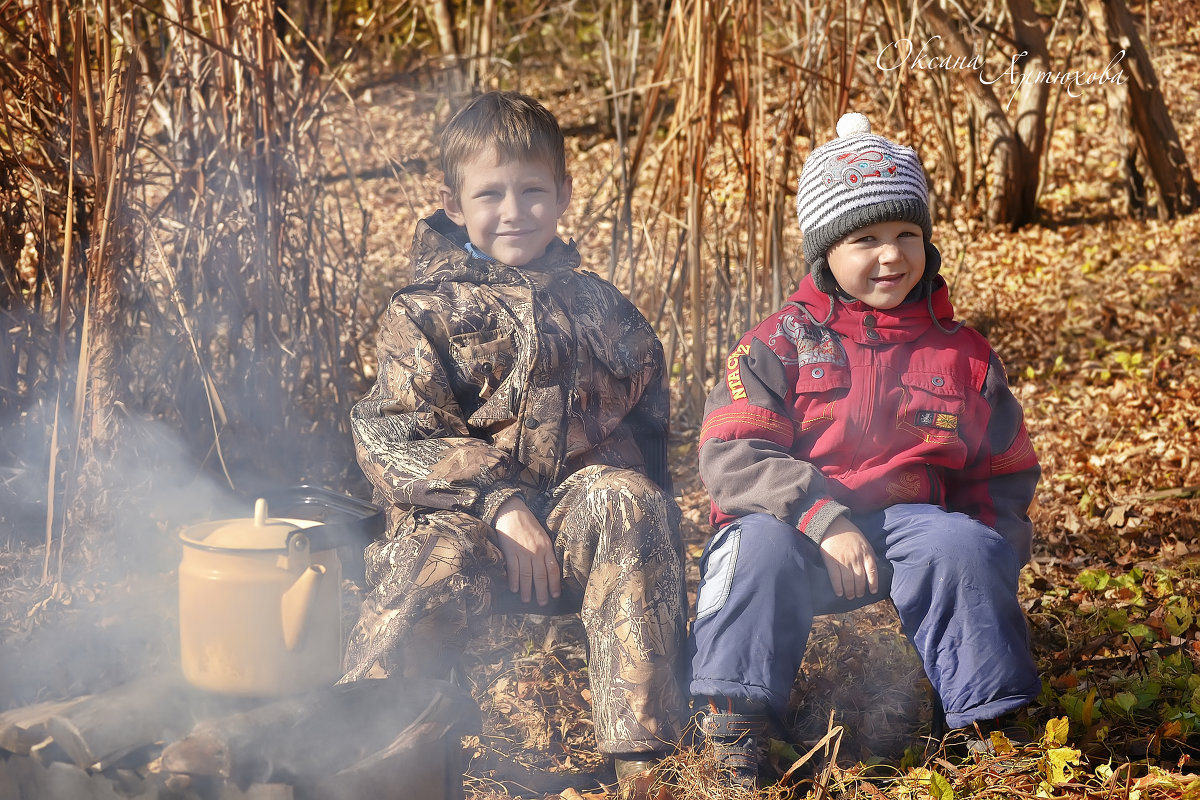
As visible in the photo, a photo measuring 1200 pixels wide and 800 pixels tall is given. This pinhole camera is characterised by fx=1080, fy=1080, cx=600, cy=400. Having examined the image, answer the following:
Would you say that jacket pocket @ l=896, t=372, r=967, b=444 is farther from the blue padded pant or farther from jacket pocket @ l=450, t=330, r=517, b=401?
jacket pocket @ l=450, t=330, r=517, b=401

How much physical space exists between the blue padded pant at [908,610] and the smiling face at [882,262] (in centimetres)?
46

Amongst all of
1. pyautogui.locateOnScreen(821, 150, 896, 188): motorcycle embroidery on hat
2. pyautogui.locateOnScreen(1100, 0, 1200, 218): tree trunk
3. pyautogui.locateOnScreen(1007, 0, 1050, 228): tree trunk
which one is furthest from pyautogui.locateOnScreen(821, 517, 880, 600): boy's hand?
pyautogui.locateOnScreen(1100, 0, 1200, 218): tree trunk

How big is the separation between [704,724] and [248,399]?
1985 millimetres

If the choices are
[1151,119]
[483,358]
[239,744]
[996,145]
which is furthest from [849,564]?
[1151,119]

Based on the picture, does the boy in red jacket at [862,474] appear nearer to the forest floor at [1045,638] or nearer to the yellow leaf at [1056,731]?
the yellow leaf at [1056,731]

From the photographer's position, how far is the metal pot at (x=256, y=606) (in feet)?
5.99

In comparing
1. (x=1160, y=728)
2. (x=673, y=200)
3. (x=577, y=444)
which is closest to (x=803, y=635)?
(x=577, y=444)

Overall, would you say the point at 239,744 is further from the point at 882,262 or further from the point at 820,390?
the point at 882,262

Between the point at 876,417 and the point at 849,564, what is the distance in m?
0.33

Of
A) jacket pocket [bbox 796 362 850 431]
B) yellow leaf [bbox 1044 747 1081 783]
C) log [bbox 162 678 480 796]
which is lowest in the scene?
yellow leaf [bbox 1044 747 1081 783]

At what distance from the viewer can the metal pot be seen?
1.83 m

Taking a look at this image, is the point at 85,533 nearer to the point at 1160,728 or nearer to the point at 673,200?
the point at 673,200

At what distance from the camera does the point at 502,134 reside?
90.0 inches

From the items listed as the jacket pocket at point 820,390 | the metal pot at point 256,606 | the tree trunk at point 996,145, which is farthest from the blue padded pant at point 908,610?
the tree trunk at point 996,145
